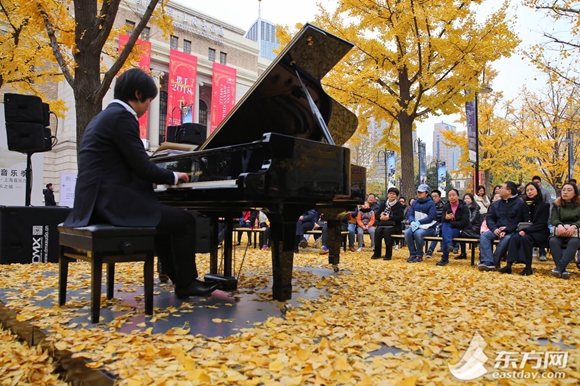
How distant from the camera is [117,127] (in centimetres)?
339

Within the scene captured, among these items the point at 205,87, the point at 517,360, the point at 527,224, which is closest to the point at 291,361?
the point at 517,360

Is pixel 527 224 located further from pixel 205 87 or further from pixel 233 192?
pixel 205 87

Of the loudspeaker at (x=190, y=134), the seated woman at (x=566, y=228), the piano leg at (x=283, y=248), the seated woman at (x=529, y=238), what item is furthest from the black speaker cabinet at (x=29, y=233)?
the seated woman at (x=566, y=228)

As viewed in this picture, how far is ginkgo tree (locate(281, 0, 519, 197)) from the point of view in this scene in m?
10.8

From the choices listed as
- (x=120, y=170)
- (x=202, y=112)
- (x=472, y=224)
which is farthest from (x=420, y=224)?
(x=202, y=112)

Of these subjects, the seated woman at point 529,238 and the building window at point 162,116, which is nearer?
the seated woman at point 529,238

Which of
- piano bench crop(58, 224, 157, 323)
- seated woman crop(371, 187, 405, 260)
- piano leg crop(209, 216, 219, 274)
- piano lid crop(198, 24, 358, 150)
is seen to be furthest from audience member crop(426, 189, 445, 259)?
piano bench crop(58, 224, 157, 323)

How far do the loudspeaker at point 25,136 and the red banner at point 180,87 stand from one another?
18303 mm

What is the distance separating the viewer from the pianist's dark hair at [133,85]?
3551 millimetres

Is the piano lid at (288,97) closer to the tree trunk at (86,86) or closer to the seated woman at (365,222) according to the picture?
the tree trunk at (86,86)

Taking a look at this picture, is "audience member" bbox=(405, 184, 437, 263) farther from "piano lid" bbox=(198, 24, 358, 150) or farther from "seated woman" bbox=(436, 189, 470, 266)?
"piano lid" bbox=(198, 24, 358, 150)

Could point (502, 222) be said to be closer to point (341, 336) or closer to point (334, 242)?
point (334, 242)

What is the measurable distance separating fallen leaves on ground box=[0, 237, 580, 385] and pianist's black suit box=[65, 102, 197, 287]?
33.7 inches

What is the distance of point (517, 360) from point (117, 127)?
11.0 ft
